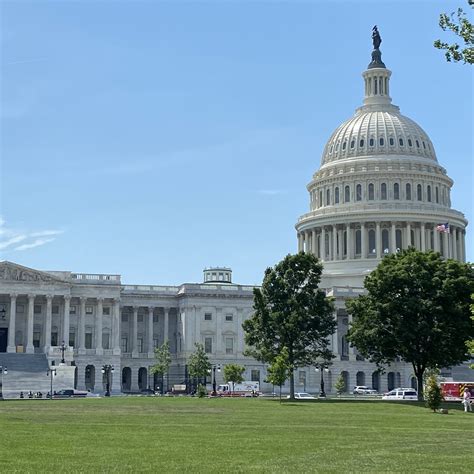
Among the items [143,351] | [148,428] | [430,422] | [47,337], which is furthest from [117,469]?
[143,351]

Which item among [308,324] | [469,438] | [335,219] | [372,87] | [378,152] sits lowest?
[469,438]

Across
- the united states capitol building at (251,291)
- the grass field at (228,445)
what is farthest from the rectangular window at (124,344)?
the grass field at (228,445)

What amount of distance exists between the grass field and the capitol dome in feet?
400

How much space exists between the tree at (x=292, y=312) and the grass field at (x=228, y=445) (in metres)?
48.7

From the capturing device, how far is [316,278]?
10806cm

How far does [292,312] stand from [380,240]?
250 ft

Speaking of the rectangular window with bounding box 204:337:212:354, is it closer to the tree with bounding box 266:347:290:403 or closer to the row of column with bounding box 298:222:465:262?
the row of column with bounding box 298:222:465:262

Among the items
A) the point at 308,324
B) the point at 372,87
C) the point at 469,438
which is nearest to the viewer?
the point at 469,438

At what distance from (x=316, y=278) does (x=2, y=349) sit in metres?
65.6

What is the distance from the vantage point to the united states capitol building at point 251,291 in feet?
504

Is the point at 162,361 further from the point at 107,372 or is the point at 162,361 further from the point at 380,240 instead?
the point at 380,240

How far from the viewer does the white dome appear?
605 ft

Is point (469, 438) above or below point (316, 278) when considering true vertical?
below

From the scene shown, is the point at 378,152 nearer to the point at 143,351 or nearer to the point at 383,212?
the point at 383,212
